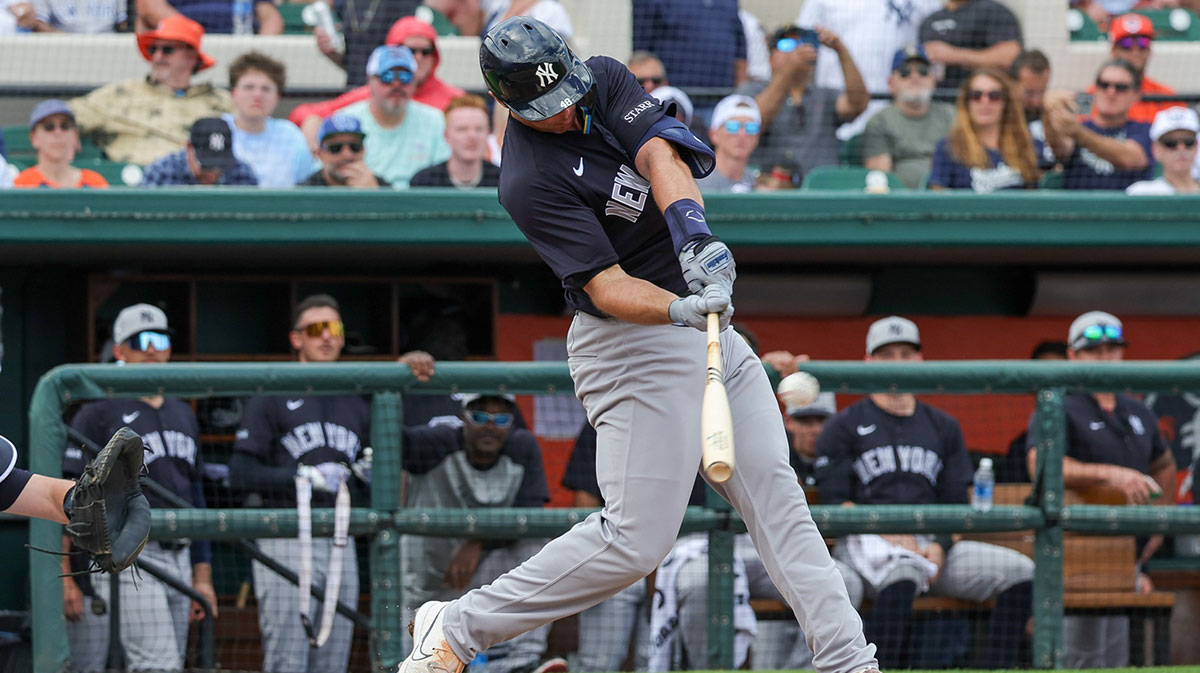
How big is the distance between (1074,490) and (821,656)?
298 cm

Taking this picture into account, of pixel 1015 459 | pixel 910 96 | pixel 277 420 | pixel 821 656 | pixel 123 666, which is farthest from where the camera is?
pixel 910 96

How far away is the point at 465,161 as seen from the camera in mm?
6754

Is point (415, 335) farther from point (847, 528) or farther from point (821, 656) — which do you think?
point (821, 656)

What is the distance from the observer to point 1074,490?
19.5ft

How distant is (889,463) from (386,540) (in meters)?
1.99

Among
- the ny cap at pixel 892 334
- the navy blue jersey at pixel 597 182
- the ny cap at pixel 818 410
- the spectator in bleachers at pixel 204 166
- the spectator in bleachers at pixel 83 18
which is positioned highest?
the spectator in bleachers at pixel 83 18

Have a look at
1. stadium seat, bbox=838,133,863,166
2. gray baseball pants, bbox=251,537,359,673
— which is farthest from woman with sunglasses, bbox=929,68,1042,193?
gray baseball pants, bbox=251,537,359,673

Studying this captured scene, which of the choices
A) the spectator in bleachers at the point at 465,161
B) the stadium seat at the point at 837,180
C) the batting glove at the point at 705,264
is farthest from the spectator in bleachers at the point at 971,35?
the batting glove at the point at 705,264

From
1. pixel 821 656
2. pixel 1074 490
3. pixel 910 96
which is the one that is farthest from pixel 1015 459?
pixel 821 656

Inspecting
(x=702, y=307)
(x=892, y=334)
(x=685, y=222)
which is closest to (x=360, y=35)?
(x=892, y=334)

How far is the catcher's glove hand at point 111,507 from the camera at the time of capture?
3.49 metres

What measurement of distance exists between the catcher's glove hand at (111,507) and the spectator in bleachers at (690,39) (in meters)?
4.96

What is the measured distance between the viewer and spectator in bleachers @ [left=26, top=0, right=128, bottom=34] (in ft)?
28.2

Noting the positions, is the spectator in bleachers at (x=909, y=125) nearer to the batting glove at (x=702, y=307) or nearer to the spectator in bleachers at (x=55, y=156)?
the spectator in bleachers at (x=55, y=156)
